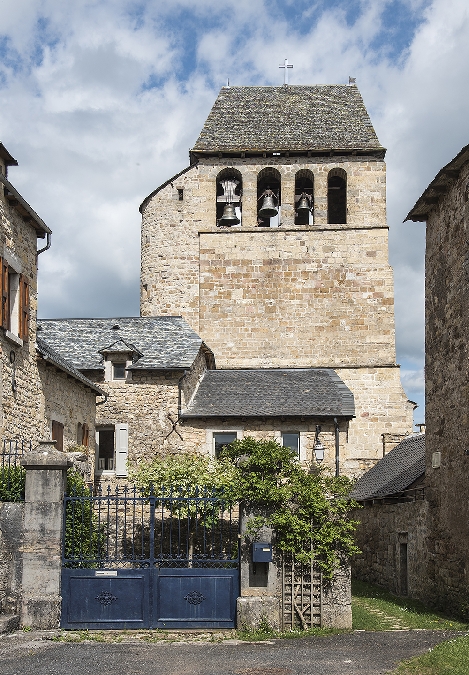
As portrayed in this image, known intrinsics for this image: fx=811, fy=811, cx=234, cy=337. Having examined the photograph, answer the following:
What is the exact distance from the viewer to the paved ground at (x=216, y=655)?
8.82 metres

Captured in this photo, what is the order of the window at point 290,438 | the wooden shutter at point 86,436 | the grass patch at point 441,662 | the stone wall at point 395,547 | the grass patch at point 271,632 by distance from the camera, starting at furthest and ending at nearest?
the window at point 290,438
the wooden shutter at point 86,436
the stone wall at point 395,547
the grass patch at point 271,632
the grass patch at point 441,662

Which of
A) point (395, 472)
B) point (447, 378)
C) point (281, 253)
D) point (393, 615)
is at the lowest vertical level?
point (393, 615)

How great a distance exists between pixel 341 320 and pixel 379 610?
16.9m

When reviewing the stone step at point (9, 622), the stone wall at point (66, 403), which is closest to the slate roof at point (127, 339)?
the stone wall at point (66, 403)

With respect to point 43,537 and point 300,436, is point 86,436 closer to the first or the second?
point 300,436

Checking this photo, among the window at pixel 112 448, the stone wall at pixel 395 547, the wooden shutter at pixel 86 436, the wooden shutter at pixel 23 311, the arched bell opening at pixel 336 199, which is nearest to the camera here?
the wooden shutter at pixel 23 311

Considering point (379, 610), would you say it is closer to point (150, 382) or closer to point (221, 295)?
point (150, 382)

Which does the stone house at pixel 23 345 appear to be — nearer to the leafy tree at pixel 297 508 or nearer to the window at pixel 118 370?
the leafy tree at pixel 297 508

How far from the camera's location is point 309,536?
11.4m

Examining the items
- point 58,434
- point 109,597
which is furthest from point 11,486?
point 58,434

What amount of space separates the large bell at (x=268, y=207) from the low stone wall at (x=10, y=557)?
19245 mm

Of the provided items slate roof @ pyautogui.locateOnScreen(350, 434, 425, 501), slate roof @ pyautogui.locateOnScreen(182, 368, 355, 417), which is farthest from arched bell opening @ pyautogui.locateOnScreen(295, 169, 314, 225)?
slate roof @ pyautogui.locateOnScreen(350, 434, 425, 501)

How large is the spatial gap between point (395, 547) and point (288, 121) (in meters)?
20.4

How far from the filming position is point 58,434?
677 inches
